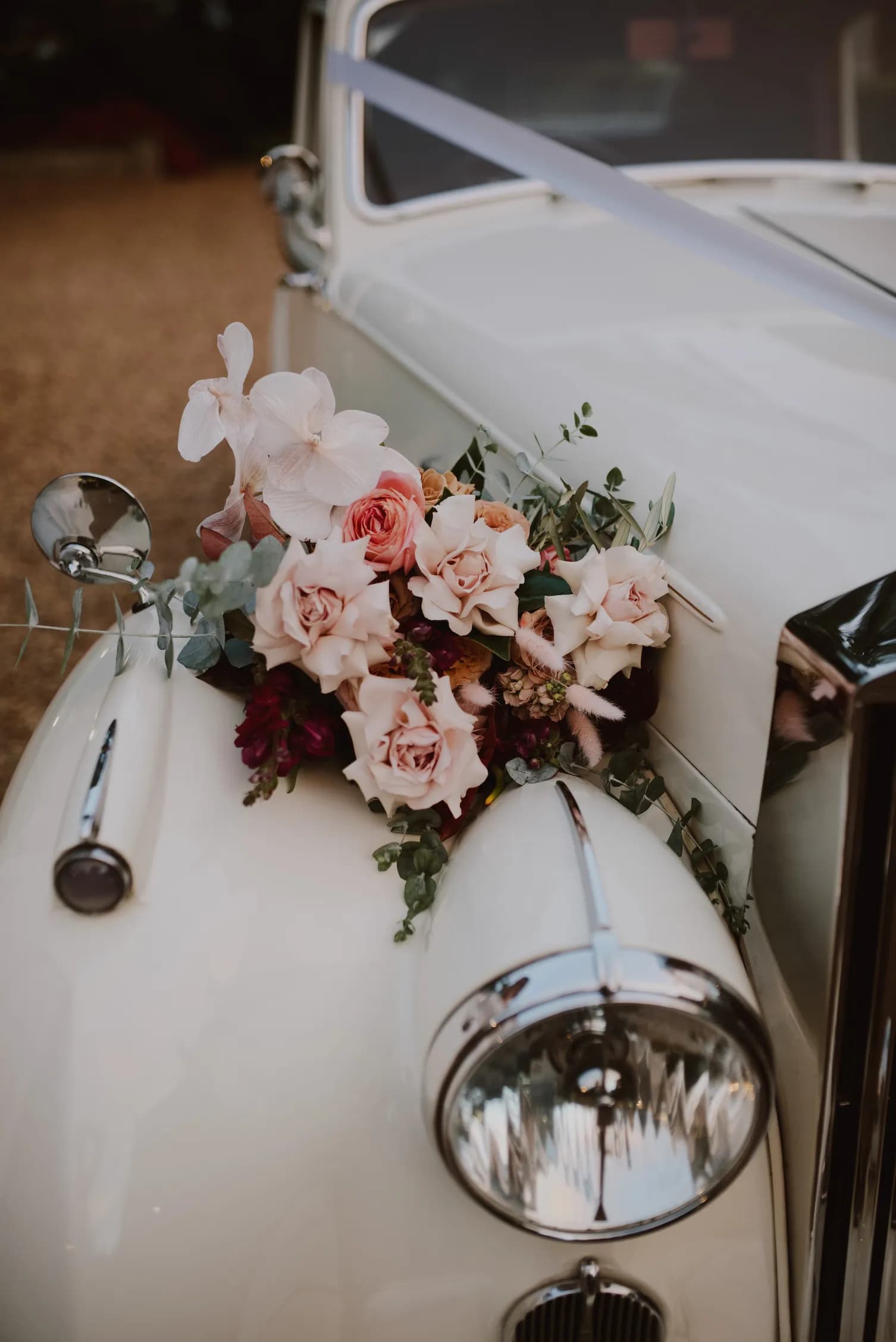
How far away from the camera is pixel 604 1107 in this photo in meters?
0.97

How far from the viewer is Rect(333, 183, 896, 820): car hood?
Answer: 120 cm

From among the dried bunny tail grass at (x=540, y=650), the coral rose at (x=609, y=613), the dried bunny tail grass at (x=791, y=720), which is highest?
the coral rose at (x=609, y=613)

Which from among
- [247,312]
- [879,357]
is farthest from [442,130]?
[247,312]

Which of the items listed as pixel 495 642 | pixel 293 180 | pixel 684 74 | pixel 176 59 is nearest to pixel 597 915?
pixel 495 642

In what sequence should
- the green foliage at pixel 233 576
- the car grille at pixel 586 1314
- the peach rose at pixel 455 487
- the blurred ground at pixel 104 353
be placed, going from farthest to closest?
the blurred ground at pixel 104 353 → the peach rose at pixel 455 487 → the green foliage at pixel 233 576 → the car grille at pixel 586 1314

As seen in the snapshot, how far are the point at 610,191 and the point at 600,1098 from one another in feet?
5.30

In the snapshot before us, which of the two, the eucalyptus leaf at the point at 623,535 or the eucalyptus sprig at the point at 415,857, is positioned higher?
the eucalyptus leaf at the point at 623,535

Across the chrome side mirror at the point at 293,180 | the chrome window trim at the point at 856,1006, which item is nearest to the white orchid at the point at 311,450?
the chrome window trim at the point at 856,1006

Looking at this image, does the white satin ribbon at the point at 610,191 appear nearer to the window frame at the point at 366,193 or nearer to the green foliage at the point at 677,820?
the window frame at the point at 366,193

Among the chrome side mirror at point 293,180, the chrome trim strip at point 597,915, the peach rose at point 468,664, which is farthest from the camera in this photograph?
the chrome side mirror at point 293,180

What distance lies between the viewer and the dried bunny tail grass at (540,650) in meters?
1.24

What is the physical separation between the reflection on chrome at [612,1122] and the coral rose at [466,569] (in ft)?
1.49

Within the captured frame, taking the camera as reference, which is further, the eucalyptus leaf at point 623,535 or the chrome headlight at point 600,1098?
the eucalyptus leaf at point 623,535

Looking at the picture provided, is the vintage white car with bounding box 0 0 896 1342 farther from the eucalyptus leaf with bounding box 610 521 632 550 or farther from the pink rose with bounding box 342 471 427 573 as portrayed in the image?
the pink rose with bounding box 342 471 427 573
